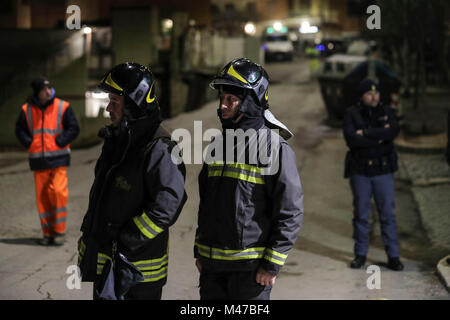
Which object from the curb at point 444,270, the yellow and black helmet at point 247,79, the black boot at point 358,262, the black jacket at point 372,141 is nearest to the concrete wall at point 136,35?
the black jacket at point 372,141

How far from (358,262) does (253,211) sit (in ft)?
12.3

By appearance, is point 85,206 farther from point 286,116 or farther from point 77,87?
point 286,116

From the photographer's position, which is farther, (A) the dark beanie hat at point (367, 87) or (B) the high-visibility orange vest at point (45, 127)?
(B) the high-visibility orange vest at point (45, 127)

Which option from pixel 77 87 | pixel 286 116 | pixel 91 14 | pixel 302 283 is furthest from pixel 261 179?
pixel 91 14

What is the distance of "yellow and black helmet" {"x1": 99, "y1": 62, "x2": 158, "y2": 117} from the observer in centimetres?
395

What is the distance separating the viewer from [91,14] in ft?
114

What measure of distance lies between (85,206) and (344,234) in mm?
3653

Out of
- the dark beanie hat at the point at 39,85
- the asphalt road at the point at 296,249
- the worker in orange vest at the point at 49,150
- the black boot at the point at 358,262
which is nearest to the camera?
the asphalt road at the point at 296,249

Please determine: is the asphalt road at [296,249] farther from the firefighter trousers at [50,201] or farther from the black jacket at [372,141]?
the black jacket at [372,141]

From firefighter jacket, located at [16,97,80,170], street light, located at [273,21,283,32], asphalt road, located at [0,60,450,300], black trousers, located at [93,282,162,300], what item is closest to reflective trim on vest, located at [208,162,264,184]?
black trousers, located at [93,282,162,300]

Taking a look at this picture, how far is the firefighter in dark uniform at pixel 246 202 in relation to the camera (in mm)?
3947

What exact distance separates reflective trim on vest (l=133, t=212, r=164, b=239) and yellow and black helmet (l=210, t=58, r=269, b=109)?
85 cm

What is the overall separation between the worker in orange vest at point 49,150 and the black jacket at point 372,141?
3113 millimetres
